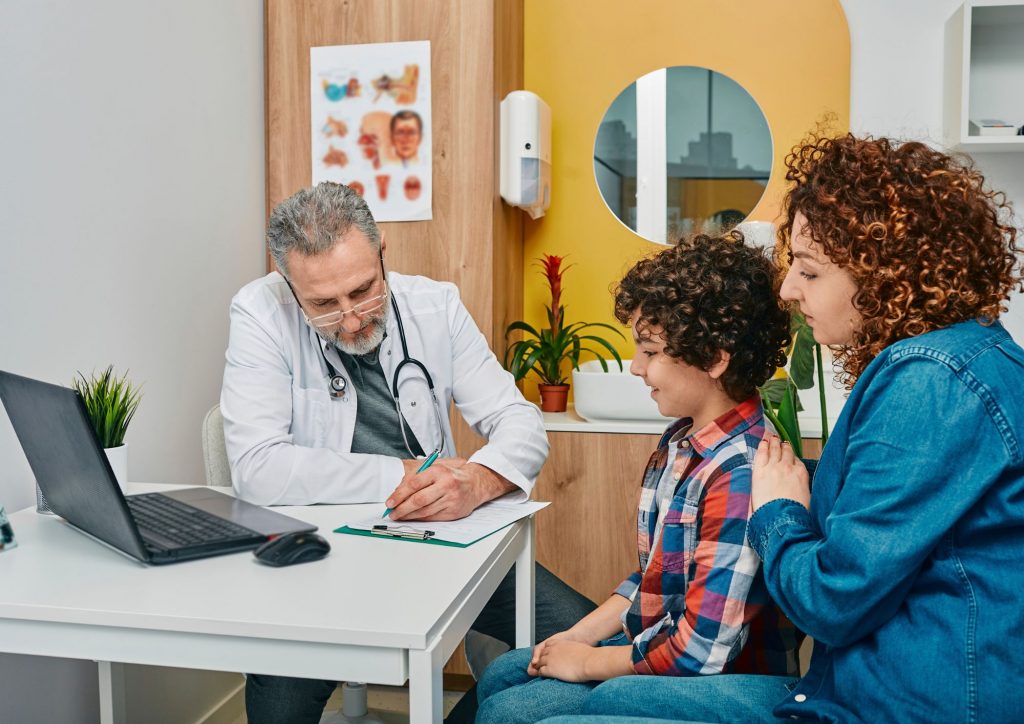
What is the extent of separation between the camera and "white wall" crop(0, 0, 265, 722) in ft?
4.97

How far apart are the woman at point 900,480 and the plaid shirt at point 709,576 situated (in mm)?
59

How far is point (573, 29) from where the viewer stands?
278 cm

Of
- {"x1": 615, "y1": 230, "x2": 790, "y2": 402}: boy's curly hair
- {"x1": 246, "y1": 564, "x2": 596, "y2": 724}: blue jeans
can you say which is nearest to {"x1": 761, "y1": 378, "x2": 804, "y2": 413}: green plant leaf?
{"x1": 246, "y1": 564, "x2": 596, "y2": 724}: blue jeans

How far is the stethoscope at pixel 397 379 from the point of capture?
1.77 m

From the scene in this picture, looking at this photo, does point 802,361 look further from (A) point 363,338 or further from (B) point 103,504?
(B) point 103,504

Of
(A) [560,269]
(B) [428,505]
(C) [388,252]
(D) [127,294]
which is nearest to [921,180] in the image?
(B) [428,505]

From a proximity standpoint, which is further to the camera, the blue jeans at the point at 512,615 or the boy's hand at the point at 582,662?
the blue jeans at the point at 512,615

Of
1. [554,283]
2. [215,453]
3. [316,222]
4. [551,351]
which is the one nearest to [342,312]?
[316,222]

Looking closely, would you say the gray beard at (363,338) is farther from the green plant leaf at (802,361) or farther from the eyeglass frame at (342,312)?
the green plant leaf at (802,361)

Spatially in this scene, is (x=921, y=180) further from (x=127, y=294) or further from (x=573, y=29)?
(x=573, y=29)

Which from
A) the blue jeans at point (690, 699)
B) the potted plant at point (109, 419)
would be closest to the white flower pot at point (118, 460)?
the potted plant at point (109, 419)

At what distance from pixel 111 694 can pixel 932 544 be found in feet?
4.71

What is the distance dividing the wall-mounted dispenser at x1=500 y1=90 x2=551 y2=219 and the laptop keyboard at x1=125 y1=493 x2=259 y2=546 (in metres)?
1.37

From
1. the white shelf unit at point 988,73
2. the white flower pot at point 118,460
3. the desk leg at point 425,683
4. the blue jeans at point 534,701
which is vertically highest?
the white shelf unit at point 988,73
